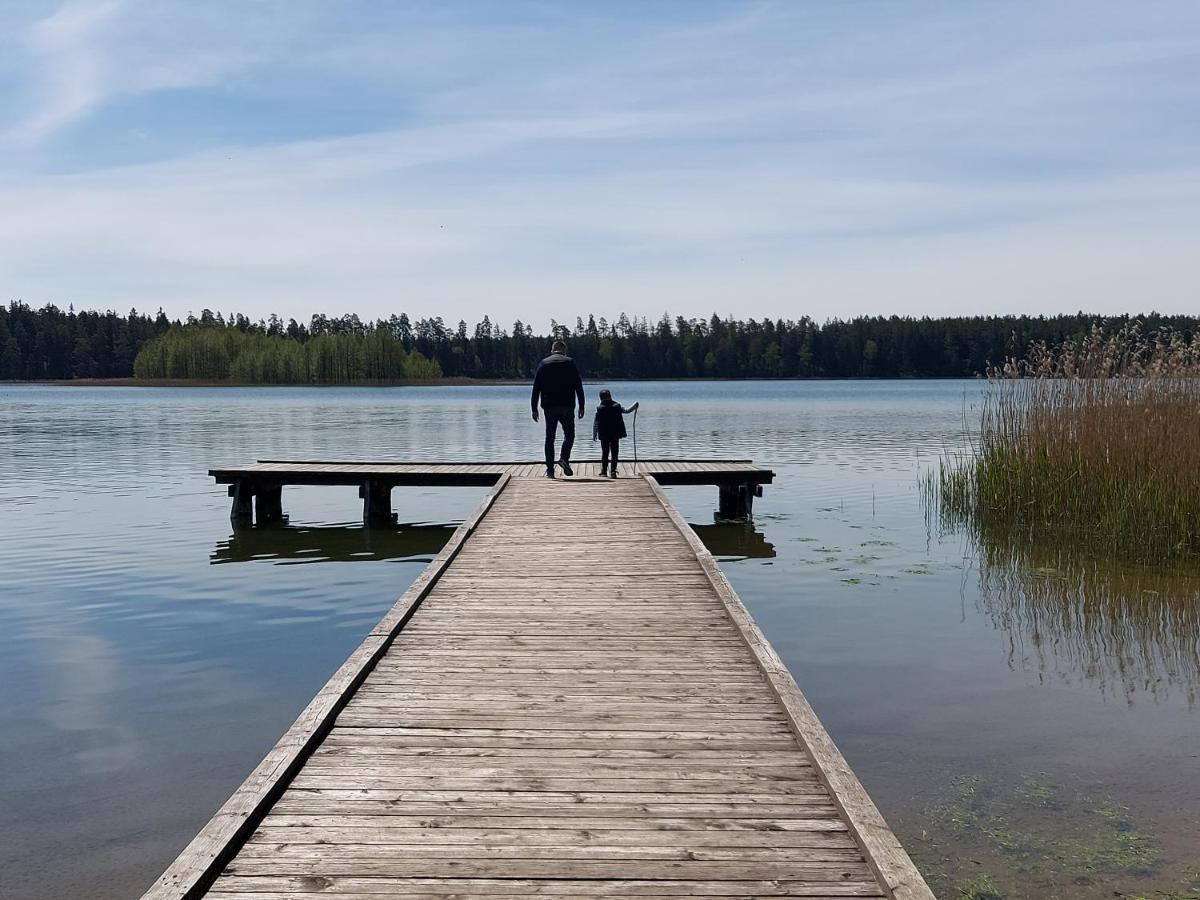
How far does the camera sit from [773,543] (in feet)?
49.9

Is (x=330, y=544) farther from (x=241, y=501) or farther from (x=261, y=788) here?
(x=261, y=788)

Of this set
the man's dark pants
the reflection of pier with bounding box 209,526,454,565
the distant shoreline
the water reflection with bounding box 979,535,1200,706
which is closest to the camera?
the water reflection with bounding box 979,535,1200,706

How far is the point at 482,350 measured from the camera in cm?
16725

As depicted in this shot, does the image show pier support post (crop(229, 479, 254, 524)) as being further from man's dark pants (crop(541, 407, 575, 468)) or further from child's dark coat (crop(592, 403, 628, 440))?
child's dark coat (crop(592, 403, 628, 440))

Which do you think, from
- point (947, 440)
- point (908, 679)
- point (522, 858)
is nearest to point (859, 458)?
point (947, 440)

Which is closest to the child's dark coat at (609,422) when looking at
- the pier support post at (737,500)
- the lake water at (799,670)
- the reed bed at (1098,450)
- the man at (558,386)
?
the man at (558,386)

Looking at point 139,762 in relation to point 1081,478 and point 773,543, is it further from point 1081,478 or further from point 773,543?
point 1081,478

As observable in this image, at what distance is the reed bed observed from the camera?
12516 millimetres

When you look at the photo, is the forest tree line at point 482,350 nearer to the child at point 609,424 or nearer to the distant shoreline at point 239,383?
the distant shoreline at point 239,383

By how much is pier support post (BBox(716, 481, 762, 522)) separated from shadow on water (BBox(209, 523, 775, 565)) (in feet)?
1.38

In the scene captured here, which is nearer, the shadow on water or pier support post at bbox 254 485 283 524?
the shadow on water

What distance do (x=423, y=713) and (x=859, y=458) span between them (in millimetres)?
23944

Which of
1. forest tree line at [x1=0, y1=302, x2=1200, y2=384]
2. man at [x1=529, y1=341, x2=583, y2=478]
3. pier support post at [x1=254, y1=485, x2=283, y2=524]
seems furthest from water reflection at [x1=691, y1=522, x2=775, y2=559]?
forest tree line at [x1=0, y1=302, x2=1200, y2=384]

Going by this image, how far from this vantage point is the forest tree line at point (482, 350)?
12975 cm
